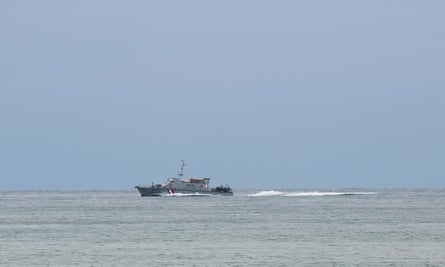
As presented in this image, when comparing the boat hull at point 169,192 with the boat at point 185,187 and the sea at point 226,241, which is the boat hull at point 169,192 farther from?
the sea at point 226,241

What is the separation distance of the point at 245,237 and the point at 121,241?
9.82 meters

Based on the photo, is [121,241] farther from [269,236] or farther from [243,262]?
[243,262]

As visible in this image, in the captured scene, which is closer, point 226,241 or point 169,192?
point 226,241

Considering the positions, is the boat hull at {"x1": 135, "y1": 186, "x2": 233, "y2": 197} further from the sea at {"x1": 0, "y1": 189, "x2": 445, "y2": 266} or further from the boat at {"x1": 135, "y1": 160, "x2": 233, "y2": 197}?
the sea at {"x1": 0, "y1": 189, "x2": 445, "y2": 266}

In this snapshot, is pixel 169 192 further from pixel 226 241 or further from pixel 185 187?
pixel 226 241

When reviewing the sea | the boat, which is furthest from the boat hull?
the sea

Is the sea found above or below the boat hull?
below

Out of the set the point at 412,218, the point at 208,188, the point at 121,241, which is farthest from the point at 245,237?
the point at 208,188

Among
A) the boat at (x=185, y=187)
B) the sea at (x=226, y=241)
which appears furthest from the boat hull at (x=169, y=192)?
the sea at (x=226, y=241)

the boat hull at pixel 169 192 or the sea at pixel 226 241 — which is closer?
the sea at pixel 226 241

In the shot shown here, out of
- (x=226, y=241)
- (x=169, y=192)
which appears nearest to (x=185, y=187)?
(x=169, y=192)

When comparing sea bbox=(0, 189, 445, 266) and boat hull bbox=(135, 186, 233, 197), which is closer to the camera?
sea bbox=(0, 189, 445, 266)

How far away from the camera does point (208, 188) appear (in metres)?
192

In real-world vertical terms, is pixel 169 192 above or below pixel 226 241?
above
